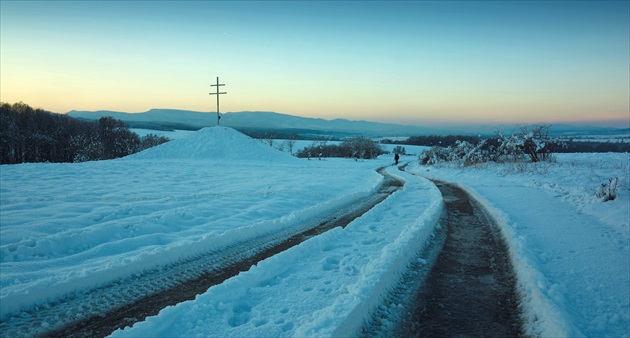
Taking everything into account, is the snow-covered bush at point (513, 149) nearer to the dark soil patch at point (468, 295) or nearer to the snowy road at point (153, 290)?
the dark soil patch at point (468, 295)

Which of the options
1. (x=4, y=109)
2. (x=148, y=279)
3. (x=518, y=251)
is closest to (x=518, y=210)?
(x=518, y=251)

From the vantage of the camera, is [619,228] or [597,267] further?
[619,228]

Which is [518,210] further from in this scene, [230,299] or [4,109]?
[4,109]

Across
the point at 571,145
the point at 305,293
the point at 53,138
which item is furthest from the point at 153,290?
the point at 571,145

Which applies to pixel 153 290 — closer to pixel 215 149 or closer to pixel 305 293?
pixel 305 293

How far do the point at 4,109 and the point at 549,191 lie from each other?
7504cm

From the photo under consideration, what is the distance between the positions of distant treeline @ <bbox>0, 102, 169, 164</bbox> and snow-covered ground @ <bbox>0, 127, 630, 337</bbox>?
47.1 m

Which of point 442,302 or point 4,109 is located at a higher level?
point 4,109

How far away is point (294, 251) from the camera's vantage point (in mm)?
5941

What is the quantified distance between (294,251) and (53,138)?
209ft

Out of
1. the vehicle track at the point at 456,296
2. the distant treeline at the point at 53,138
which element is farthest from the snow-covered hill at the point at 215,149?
the distant treeline at the point at 53,138

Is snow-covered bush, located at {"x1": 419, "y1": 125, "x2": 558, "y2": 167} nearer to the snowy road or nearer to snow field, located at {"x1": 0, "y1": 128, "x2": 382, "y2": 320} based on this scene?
snow field, located at {"x1": 0, "y1": 128, "x2": 382, "y2": 320}

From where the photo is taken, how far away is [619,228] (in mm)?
7379

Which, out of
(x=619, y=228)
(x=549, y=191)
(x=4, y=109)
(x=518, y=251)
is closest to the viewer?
(x=518, y=251)
